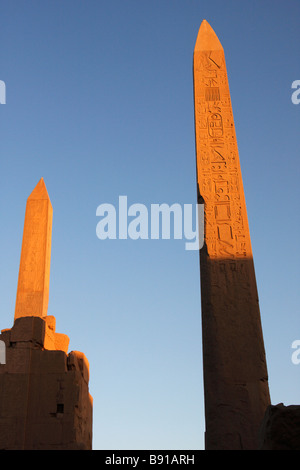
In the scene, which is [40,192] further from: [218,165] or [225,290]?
[225,290]

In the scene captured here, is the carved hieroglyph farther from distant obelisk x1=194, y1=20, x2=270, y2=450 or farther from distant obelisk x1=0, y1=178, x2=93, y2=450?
distant obelisk x1=194, y1=20, x2=270, y2=450

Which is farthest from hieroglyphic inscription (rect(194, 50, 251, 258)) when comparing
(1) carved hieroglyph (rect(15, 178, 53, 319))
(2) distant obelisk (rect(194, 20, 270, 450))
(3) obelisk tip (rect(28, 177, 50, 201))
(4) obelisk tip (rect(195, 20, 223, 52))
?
(3) obelisk tip (rect(28, 177, 50, 201))

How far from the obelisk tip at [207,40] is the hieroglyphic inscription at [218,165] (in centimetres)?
26

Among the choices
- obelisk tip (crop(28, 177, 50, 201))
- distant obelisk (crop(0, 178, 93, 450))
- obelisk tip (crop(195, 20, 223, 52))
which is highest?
obelisk tip (crop(195, 20, 223, 52))

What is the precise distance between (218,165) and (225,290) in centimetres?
177

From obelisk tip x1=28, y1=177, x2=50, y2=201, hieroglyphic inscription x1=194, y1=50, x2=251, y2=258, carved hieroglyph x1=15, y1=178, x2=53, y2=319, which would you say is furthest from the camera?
obelisk tip x1=28, y1=177, x2=50, y2=201

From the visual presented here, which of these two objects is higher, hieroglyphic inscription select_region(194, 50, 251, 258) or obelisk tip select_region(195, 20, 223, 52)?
obelisk tip select_region(195, 20, 223, 52)

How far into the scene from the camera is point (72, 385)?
8.13 m

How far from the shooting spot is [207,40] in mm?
9602

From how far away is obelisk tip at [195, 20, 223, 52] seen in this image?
9422 millimetres

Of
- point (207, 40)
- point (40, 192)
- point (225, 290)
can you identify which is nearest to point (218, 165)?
point (225, 290)

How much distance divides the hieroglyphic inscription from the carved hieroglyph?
4151mm
